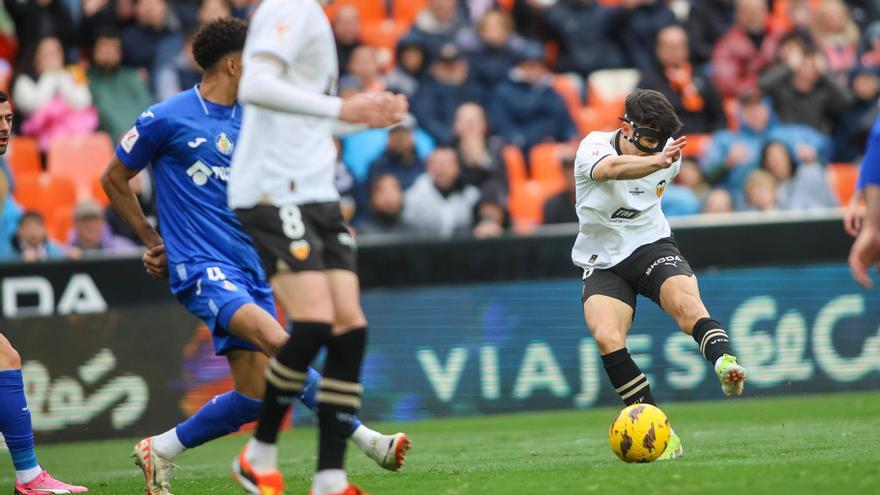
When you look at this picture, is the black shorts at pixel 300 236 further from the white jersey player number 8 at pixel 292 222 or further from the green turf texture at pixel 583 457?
the green turf texture at pixel 583 457

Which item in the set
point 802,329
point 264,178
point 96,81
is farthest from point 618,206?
point 96,81

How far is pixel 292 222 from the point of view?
5836 mm

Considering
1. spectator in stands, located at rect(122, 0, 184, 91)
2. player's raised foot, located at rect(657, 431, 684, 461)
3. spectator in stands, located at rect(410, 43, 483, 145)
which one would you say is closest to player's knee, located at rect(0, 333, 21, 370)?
player's raised foot, located at rect(657, 431, 684, 461)

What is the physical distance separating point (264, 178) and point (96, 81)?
9828mm

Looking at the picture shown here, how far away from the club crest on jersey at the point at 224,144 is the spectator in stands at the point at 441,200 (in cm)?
672

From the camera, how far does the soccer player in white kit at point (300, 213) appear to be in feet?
18.9

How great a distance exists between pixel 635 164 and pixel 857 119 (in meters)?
9.82

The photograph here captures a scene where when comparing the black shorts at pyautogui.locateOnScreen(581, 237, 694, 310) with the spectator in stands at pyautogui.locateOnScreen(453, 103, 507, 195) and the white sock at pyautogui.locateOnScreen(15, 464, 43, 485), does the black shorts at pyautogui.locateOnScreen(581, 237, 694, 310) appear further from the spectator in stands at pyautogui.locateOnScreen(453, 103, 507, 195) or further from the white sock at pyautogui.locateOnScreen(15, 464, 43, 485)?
the spectator in stands at pyautogui.locateOnScreen(453, 103, 507, 195)

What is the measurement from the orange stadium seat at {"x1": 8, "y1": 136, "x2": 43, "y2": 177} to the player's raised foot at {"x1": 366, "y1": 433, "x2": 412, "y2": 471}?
8.80 meters

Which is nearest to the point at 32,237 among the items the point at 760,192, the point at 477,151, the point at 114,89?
the point at 114,89

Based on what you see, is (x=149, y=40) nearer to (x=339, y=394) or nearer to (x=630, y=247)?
(x=630, y=247)

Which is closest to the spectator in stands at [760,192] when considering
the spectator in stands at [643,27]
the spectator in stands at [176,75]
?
the spectator in stands at [643,27]

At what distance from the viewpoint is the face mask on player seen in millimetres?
8414

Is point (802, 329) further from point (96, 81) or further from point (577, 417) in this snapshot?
point (96, 81)
